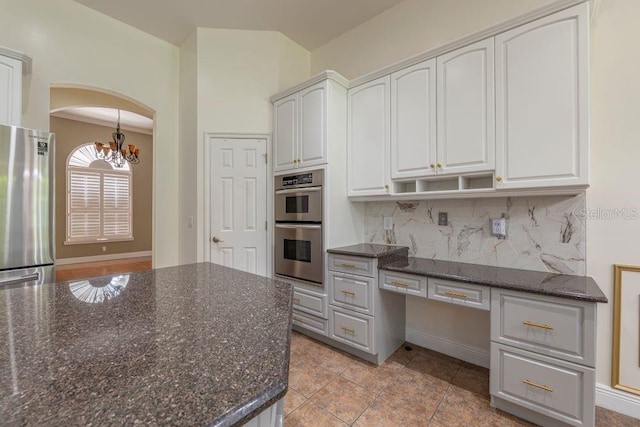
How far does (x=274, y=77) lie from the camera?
332cm

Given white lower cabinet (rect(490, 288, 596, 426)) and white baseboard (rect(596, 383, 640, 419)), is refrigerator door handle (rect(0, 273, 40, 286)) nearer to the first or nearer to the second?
white lower cabinet (rect(490, 288, 596, 426))

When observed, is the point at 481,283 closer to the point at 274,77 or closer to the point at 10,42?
the point at 274,77

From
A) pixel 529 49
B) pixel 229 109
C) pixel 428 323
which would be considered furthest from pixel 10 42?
pixel 428 323

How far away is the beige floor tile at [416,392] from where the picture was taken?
190cm

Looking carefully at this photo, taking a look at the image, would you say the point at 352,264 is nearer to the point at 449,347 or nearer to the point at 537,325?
the point at 449,347

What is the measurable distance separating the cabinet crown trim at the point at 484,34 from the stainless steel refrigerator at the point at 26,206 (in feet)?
8.70

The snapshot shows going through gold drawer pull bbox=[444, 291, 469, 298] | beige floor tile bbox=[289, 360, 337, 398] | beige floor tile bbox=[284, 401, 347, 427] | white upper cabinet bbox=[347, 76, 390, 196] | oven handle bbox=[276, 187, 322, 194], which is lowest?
beige floor tile bbox=[284, 401, 347, 427]

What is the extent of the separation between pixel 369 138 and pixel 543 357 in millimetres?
2023

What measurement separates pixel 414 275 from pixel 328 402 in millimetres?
1071

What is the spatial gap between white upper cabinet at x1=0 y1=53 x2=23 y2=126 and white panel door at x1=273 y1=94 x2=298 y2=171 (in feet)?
6.68

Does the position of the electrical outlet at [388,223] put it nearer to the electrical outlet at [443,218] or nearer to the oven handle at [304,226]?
the electrical outlet at [443,218]

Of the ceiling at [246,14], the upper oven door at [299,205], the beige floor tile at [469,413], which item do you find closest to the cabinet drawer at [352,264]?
the upper oven door at [299,205]

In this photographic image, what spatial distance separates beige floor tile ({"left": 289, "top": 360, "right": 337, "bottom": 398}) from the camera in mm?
2083
